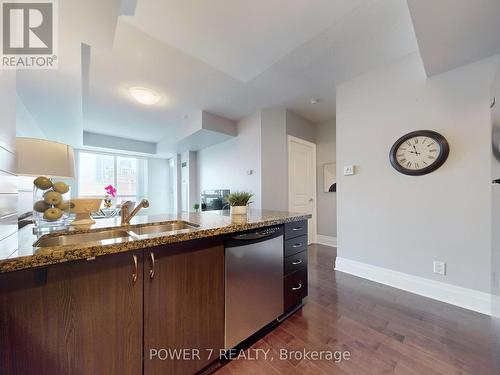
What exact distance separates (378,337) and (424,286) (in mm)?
1089

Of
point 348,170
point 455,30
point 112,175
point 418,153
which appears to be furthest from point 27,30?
point 112,175

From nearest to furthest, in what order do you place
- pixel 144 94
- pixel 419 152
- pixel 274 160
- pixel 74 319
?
pixel 74 319
pixel 419 152
pixel 144 94
pixel 274 160

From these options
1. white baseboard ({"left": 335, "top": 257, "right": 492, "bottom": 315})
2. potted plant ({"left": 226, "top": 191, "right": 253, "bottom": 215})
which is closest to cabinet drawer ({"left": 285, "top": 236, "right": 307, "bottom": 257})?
potted plant ({"left": 226, "top": 191, "right": 253, "bottom": 215})

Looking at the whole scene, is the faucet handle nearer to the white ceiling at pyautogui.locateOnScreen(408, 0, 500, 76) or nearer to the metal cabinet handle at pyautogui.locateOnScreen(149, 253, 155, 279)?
the metal cabinet handle at pyautogui.locateOnScreen(149, 253, 155, 279)

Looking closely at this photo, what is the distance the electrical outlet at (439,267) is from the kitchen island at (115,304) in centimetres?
221

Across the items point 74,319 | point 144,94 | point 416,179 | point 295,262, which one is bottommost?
point 295,262

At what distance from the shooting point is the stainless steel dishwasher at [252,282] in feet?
4.28

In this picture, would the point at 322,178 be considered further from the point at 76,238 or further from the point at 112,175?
the point at 112,175

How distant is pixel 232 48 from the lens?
81.7 inches

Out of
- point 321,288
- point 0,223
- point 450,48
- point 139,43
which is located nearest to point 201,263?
point 0,223

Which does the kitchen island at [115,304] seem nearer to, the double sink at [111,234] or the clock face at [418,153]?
the double sink at [111,234]

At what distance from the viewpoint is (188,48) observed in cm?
208

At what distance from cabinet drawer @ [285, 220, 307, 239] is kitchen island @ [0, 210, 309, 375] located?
57 cm

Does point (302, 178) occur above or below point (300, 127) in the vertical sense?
below
